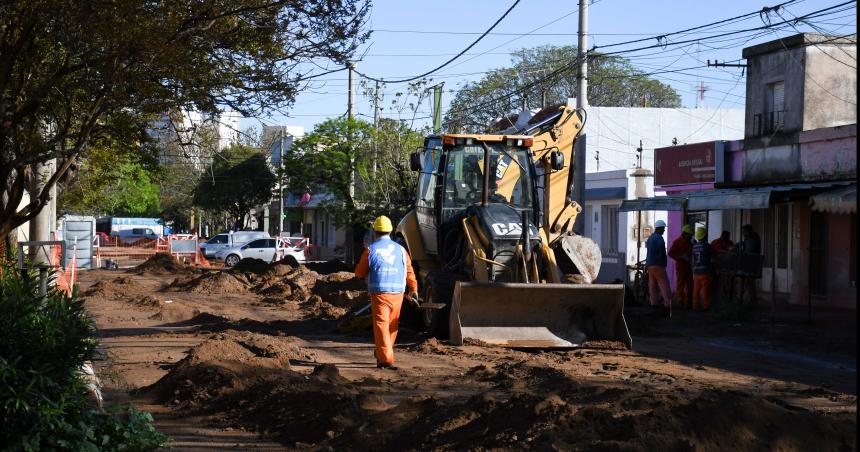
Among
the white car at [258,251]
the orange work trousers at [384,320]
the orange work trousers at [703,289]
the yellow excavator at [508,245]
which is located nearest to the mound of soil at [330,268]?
the white car at [258,251]

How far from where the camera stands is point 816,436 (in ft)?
21.4

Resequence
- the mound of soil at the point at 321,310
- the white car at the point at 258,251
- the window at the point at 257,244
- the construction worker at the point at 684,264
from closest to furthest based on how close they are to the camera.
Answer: the mound of soil at the point at 321,310
the construction worker at the point at 684,264
the white car at the point at 258,251
the window at the point at 257,244

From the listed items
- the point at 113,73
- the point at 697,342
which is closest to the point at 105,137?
the point at 113,73

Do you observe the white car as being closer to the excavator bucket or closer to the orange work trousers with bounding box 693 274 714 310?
the orange work trousers with bounding box 693 274 714 310

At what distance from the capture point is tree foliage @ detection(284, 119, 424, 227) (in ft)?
123

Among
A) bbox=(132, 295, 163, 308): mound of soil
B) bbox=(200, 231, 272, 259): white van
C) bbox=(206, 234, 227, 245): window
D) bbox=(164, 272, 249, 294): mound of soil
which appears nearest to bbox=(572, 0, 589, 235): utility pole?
bbox=(132, 295, 163, 308): mound of soil

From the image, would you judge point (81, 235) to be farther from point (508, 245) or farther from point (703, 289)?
point (508, 245)

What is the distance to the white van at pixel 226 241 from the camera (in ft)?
167

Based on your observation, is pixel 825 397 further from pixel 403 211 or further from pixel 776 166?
pixel 776 166

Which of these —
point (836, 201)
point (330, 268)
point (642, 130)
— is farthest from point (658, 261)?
point (642, 130)

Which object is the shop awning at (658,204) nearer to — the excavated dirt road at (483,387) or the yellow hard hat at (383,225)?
the excavated dirt road at (483,387)

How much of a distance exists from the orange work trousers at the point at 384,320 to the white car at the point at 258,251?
3541 centimetres

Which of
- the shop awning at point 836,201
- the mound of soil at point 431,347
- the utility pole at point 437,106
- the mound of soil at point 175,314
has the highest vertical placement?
the utility pole at point 437,106

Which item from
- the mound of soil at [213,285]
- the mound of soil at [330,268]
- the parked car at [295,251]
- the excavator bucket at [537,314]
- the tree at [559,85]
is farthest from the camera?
the tree at [559,85]
